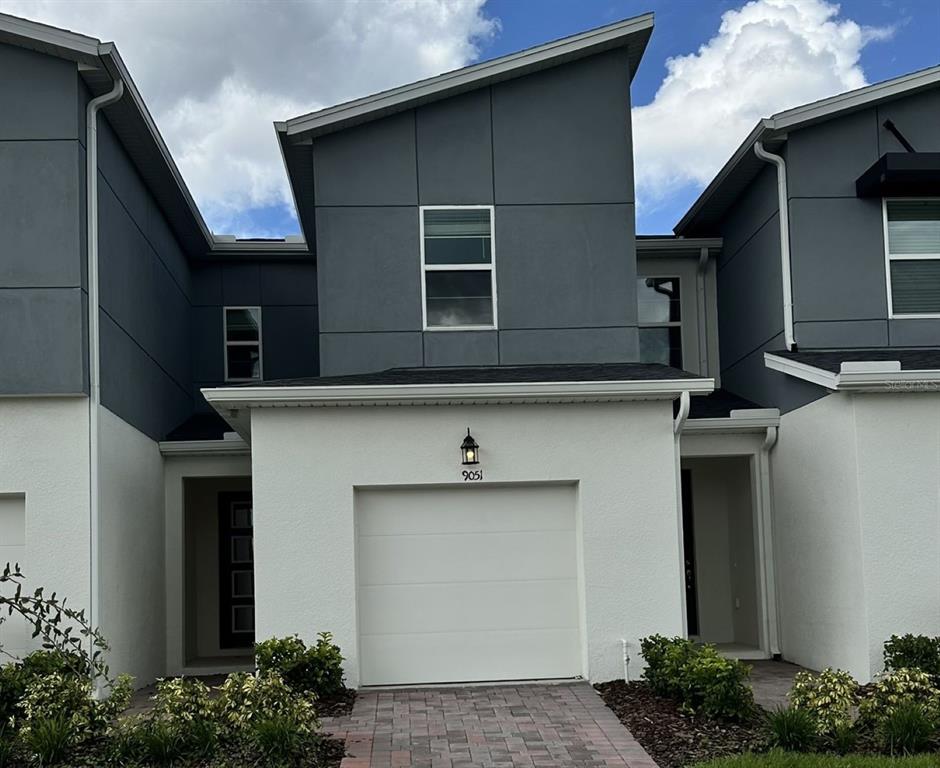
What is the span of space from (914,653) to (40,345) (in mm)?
8670

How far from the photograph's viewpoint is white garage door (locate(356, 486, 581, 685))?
11602 mm

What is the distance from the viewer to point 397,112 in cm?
1319

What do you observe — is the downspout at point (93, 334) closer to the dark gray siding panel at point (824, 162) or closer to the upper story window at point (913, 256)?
the dark gray siding panel at point (824, 162)

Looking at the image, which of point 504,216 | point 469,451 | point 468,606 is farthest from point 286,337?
point 468,606

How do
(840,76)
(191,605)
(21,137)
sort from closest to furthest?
(21,137)
(191,605)
(840,76)

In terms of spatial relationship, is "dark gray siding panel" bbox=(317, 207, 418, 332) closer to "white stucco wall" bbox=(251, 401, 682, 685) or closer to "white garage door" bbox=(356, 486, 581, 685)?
"white stucco wall" bbox=(251, 401, 682, 685)

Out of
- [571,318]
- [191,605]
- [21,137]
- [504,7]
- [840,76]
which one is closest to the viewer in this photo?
[21,137]

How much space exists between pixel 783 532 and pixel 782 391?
64.4 inches

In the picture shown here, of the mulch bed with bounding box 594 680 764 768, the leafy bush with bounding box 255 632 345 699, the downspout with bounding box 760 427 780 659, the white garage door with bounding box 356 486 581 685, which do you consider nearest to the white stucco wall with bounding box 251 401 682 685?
the white garage door with bounding box 356 486 581 685

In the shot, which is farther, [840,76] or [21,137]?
[840,76]

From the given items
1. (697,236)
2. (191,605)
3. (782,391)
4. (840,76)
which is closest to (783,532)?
(782,391)

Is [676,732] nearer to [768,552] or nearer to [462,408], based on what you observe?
[462,408]

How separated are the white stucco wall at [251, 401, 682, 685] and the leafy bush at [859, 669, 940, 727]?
243cm

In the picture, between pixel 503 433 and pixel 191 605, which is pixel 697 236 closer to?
pixel 503 433
